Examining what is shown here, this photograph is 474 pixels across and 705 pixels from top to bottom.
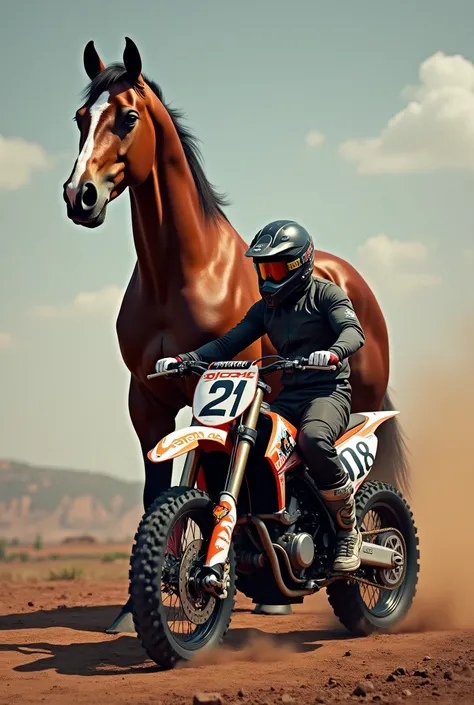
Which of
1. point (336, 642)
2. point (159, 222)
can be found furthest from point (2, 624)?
point (159, 222)

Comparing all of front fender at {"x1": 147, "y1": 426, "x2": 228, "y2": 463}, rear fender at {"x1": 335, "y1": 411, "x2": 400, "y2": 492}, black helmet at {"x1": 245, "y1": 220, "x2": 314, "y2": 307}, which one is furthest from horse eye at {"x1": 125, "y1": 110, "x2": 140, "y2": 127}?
rear fender at {"x1": 335, "y1": 411, "x2": 400, "y2": 492}

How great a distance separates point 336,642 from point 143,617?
161cm

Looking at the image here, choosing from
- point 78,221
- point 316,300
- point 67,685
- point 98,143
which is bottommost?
point 67,685

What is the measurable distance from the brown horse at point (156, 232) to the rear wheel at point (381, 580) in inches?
47.3

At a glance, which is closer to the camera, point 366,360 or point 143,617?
point 143,617

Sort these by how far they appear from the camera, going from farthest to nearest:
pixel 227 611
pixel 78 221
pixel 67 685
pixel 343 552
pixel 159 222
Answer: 1. pixel 159 222
2. pixel 78 221
3. pixel 343 552
4. pixel 227 611
5. pixel 67 685

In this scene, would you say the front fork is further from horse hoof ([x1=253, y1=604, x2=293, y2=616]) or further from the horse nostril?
horse hoof ([x1=253, y1=604, x2=293, y2=616])

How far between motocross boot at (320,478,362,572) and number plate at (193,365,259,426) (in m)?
0.74

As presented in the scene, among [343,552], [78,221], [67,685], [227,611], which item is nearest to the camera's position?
[67,685]

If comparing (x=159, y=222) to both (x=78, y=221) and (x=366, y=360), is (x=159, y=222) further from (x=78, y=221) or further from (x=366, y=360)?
(x=366, y=360)

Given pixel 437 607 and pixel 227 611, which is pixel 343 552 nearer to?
pixel 227 611

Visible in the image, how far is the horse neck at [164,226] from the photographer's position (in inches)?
283

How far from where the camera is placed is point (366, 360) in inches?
340

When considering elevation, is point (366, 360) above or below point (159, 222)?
below
